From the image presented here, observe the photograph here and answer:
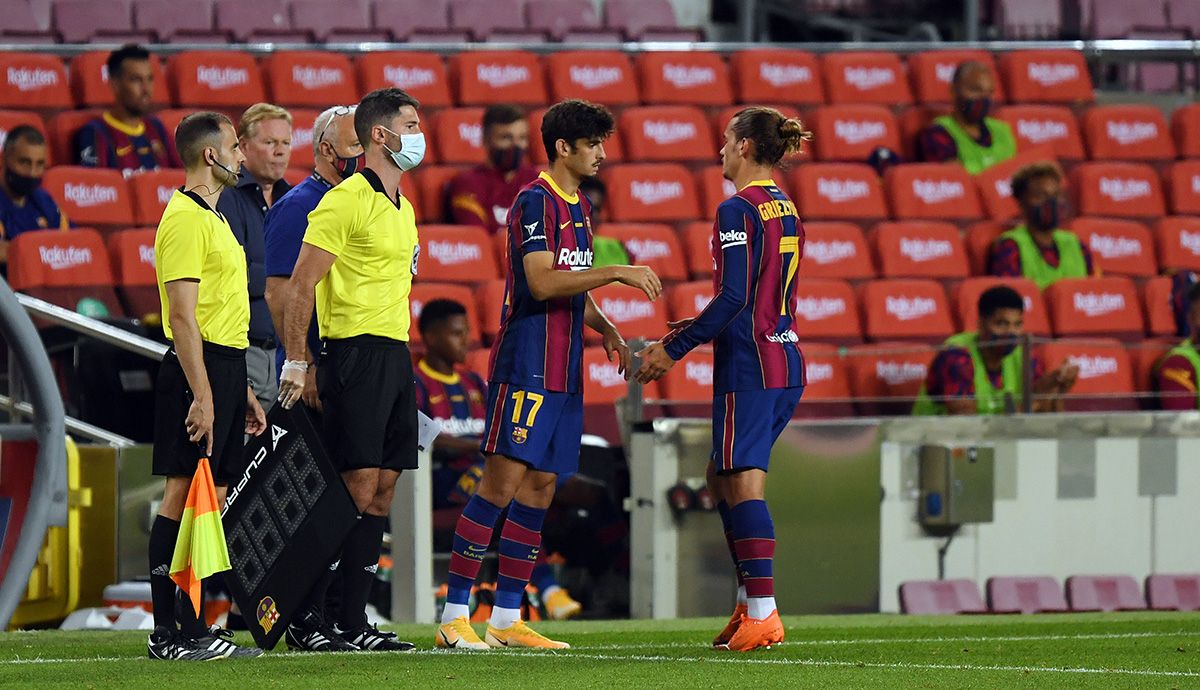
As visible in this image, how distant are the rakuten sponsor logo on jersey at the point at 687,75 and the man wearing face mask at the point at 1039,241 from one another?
8.38ft

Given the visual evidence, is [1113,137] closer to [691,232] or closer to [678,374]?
[691,232]

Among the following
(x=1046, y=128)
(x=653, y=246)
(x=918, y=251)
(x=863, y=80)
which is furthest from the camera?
(x=863, y=80)

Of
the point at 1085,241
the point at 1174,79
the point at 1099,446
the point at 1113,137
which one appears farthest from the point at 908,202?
the point at 1174,79

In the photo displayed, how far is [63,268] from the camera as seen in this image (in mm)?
9523

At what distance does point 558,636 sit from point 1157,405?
4.32m

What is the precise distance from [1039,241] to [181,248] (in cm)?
718

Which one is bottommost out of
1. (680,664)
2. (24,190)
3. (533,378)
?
(680,664)

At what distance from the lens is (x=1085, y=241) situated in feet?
39.1

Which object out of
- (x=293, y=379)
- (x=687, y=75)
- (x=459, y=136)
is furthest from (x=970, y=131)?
(x=293, y=379)

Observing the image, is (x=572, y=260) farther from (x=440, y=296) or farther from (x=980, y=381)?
(x=440, y=296)

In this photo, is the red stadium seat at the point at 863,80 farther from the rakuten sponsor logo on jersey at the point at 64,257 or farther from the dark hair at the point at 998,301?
the rakuten sponsor logo on jersey at the point at 64,257

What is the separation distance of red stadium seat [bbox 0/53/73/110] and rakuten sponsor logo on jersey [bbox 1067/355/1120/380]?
6.35m

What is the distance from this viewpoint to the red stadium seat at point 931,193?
12.0 m

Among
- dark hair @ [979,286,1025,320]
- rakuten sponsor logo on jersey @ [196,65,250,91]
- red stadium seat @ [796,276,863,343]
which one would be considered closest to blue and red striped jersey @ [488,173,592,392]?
dark hair @ [979,286,1025,320]
